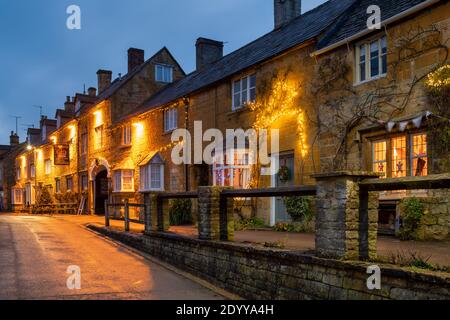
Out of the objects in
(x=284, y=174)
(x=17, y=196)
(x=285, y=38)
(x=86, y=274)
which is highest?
(x=285, y=38)

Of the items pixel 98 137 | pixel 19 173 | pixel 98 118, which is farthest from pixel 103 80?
pixel 19 173

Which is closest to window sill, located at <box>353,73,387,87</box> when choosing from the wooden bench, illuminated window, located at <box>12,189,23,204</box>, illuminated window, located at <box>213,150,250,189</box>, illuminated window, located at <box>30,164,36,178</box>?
illuminated window, located at <box>213,150,250,189</box>

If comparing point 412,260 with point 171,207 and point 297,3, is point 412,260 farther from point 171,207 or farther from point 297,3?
point 297,3

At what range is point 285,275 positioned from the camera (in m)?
6.98

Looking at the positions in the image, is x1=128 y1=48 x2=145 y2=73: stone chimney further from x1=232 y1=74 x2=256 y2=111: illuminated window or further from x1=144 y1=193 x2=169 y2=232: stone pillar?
x1=144 y1=193 x2=169 y2=232: stone pillar

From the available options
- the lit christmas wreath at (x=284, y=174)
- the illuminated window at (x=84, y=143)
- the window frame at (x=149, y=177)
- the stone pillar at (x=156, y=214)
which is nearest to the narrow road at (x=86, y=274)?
the stone pillar at (x=156, y=214)

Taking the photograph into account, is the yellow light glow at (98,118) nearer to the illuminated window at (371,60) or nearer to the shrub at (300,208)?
the shrub at (300,208)

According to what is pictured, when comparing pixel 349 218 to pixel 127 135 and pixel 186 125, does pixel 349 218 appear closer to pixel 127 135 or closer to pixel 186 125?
pixel 186 125

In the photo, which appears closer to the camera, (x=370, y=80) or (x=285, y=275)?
(x=285, y=275)

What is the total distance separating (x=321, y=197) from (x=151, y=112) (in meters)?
16.4

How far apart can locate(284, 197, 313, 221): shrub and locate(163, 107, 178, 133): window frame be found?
837 cm

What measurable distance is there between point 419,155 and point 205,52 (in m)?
15.8

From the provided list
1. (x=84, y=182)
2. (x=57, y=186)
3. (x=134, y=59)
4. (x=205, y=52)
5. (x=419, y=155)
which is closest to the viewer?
(x=419, y=155)
